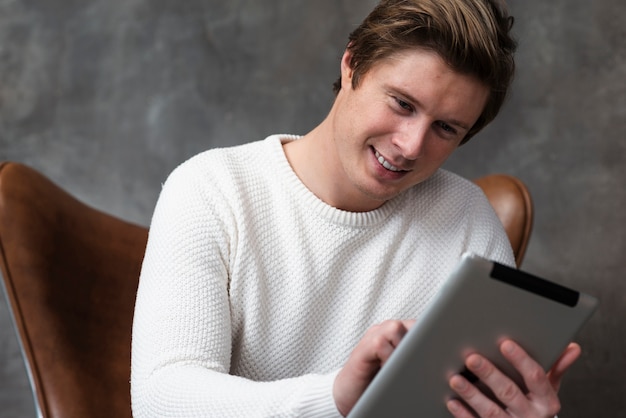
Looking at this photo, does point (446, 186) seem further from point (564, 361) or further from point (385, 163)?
point (564, 361)

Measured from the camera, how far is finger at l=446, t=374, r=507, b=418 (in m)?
1.31

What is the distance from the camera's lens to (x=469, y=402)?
1.33 metres

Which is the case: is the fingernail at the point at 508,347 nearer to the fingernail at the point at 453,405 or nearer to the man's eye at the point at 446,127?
the fingernail at the point at 453,405

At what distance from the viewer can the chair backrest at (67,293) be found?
1877 millimetres

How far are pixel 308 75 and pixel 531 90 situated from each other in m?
0.72

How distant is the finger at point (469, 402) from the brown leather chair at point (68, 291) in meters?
0.82

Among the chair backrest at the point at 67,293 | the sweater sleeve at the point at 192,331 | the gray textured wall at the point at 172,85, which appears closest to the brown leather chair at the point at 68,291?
the chair backrest at the point at 67,293

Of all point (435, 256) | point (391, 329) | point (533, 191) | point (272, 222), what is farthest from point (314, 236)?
point (533, 191)

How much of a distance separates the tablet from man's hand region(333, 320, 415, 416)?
3 cm

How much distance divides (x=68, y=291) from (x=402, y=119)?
0.75 metres

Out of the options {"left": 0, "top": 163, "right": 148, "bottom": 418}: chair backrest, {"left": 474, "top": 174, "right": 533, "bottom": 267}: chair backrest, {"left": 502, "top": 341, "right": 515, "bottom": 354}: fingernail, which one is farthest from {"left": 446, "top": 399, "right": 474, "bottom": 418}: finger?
{"left": 474, "top": 174, "right": 533, "bottom": 267}: chair backrest

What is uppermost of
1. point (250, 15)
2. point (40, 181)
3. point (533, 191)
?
point (250, 15)

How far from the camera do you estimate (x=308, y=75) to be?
3385 millimetres

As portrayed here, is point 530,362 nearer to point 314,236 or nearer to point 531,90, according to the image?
point 314,236
